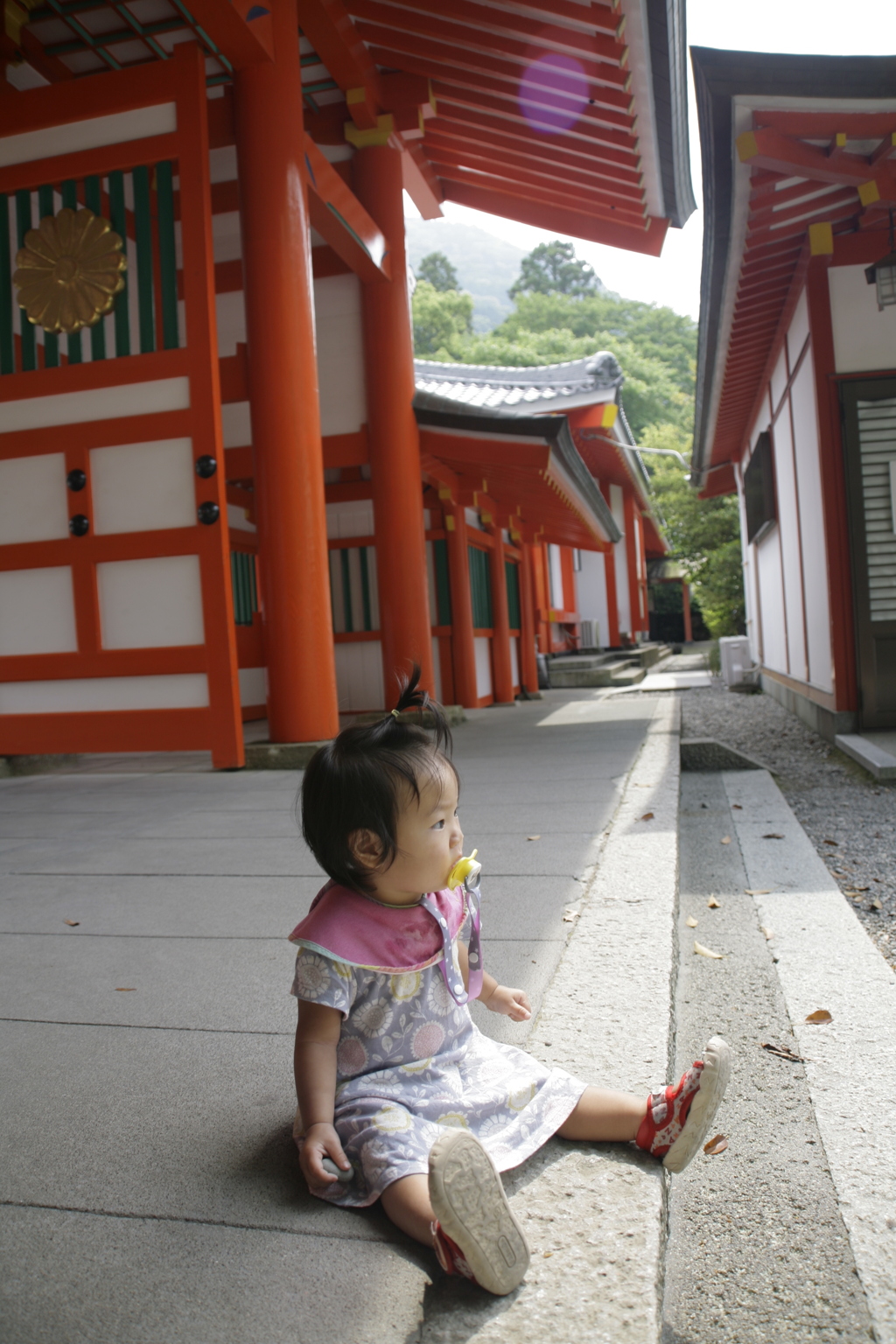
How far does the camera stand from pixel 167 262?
5.11 metres

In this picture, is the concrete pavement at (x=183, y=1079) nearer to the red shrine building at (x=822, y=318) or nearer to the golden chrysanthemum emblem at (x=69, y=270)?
the golden chrysanthemum emblem at (x=69, y=270)

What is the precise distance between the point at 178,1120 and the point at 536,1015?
0.69 m

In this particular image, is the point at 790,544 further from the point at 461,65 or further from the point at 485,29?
the point at 485,29

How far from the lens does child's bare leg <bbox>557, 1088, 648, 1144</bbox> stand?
144 centimetres

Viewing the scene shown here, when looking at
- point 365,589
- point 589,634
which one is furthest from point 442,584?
point 589,634

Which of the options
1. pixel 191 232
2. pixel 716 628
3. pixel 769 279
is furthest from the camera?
pixel 716 628

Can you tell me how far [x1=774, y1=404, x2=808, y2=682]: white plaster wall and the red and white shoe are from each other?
283 inches

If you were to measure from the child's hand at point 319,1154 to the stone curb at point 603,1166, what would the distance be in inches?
9.8

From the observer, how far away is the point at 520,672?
496 inches

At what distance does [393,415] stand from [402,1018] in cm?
626

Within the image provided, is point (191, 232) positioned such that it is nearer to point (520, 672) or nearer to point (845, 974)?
point (845, 974)

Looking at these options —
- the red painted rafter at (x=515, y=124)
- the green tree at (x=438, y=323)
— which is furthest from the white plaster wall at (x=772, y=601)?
the green tree at (x=438, y=323)

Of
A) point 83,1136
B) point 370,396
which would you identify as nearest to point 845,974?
point 83,1136

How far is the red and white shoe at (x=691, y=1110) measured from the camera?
53.5 inches
